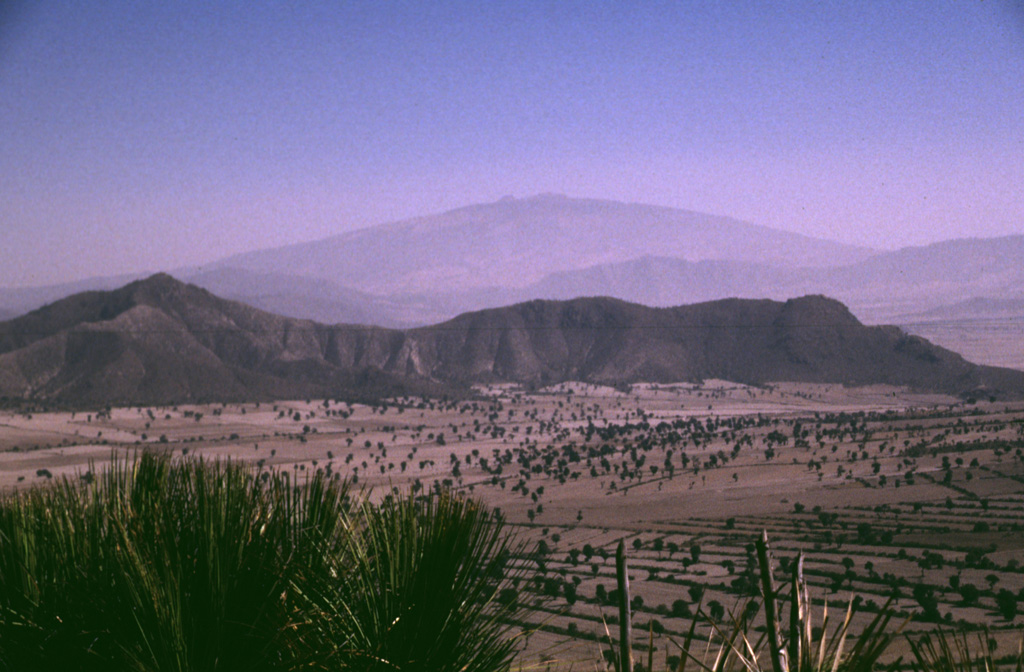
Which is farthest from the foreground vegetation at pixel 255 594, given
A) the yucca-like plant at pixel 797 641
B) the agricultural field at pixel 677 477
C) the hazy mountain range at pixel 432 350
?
the hazy mountain range at pixel 432 350

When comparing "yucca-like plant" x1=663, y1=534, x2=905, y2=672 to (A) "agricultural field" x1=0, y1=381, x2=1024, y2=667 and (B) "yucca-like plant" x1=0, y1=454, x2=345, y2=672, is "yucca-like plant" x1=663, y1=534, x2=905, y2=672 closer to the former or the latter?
(A) "agricultural field" x1=0, y1=381, x2=1024, y2=667

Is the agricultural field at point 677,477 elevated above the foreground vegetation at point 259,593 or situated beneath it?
situated beneath

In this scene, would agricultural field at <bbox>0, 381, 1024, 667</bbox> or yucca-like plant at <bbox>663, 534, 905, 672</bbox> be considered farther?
agricultural field at <bbox>0, 381, 1024, 667</bbox>

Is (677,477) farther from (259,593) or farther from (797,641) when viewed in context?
(797,641)

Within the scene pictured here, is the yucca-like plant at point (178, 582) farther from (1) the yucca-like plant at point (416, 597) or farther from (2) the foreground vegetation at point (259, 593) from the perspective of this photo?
(1) the yucca-like plant at point (416, 597)

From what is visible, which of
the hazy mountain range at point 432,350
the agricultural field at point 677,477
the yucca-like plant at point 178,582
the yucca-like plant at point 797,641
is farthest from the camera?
the hazy mountain range at point 432,350

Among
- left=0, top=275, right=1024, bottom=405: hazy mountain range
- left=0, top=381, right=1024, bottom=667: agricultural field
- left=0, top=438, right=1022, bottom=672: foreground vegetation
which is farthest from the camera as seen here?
left=0, top=275, right=1024, bottom=405: hazy mountain range

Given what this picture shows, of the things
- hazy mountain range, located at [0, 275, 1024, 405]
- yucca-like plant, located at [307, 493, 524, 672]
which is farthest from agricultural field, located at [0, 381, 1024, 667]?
hazy mountain range, located at [0, 275, 1024, 405]

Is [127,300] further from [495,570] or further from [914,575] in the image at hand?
[495,570]
